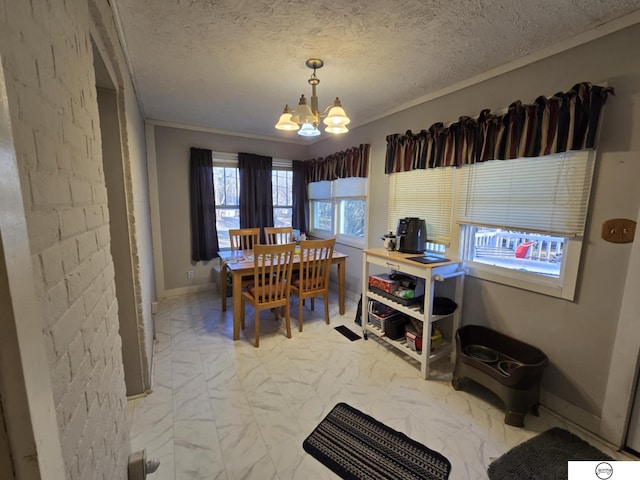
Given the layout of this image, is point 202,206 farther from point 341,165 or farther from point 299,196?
point 341,165

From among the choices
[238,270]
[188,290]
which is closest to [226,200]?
[188,290]

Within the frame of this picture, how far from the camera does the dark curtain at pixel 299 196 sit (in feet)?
14.6

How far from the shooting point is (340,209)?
4.01 metres

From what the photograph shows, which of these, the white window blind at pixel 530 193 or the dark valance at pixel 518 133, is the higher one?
the dark valance at pixel 518 133

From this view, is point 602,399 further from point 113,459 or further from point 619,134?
point 113,459

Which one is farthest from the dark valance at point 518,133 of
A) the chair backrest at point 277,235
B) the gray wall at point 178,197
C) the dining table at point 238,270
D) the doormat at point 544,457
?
the gray wall at point 178,197

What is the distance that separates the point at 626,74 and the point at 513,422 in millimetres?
2077

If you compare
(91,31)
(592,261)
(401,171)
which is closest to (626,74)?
(592,261)

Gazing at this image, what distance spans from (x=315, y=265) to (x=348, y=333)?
0.78 meters

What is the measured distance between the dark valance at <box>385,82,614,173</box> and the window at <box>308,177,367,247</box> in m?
1.06

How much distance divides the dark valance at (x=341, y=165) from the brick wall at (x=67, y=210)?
2704 mm

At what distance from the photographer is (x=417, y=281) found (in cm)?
253

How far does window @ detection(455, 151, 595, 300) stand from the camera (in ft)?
5.48

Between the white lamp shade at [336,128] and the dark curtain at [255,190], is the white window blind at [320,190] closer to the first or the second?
the dark curtain at [255,190]
